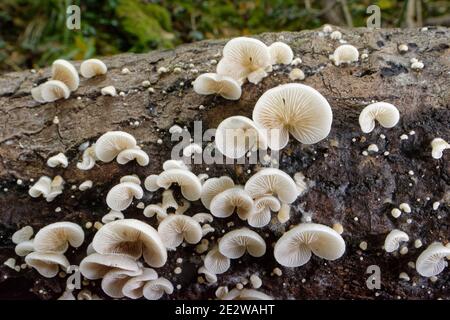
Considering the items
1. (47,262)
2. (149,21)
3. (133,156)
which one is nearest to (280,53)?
(133,156)

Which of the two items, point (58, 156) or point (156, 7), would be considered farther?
point (156, 7)

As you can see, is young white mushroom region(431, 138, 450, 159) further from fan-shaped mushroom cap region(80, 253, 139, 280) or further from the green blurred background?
the green blurred background

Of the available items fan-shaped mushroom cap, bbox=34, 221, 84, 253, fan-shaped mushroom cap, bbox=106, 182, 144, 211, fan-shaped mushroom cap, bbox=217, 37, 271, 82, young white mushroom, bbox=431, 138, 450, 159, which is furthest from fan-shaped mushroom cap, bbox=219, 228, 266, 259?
young white mushroom, bbox=431, 138, 450, 159

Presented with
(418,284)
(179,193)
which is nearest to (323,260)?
(418,284)

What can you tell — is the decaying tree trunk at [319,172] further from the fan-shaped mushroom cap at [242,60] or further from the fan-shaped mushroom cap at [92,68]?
the fan-shaped mushroom cap at [92,68]

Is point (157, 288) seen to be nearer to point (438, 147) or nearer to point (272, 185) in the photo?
point (272, 185)

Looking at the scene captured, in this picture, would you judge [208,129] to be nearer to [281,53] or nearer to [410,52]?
[281,53]
